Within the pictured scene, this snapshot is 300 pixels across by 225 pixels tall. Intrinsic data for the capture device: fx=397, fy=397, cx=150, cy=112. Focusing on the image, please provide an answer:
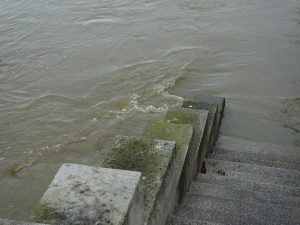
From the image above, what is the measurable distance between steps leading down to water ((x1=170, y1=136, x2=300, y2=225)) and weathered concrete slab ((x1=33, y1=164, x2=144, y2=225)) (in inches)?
57.9

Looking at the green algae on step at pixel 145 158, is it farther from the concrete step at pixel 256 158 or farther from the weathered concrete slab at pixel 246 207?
the concrete step at pixel 256 158

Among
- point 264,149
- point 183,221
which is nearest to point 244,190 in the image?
point 183,221

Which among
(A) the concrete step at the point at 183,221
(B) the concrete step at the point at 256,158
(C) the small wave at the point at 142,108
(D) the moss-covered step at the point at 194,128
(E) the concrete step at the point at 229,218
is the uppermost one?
(D) the moss-covered step at the point at 194,128

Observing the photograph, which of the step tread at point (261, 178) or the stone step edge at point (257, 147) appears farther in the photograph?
the stone step edge at point (257, 147)

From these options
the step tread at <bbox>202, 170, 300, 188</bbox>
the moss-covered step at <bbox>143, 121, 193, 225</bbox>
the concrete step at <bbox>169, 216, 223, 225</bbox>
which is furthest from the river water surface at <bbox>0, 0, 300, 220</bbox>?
the concrete step at <bbox>169, 216, 223, 225</bbox>

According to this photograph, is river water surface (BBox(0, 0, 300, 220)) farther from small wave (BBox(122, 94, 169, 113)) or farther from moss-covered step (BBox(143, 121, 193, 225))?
moss-covered step (BBox(143, 121, 193, 225))

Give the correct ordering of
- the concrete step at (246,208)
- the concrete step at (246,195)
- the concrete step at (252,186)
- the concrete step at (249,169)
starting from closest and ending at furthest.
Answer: the concrete step at (246,208) < the concrete step at (246,195) < the concrete step at (252,186) < the concrete step at (249,169)

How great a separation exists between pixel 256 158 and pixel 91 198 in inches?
162

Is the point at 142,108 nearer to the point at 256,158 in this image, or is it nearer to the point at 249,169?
the point at 256,158

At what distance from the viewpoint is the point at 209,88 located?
9547 mm

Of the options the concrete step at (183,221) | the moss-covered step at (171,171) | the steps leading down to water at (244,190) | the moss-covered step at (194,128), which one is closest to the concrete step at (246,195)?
the steps leading down to water at (244,190)

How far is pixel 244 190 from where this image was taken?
15.7ft

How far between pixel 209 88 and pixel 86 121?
3.09 metres

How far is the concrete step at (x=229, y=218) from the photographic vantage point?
4062 millimetres
